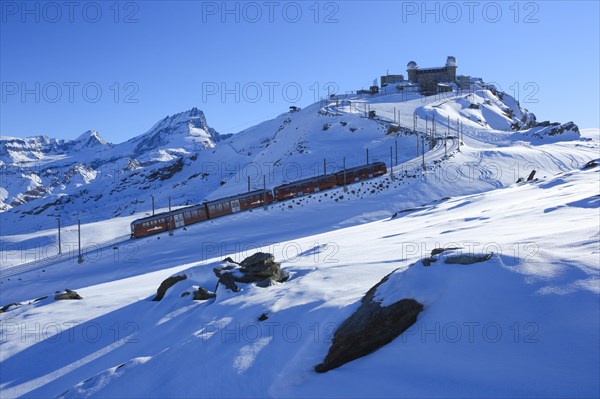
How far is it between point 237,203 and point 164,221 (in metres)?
8.27

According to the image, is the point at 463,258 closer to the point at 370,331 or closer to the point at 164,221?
the point at 370,331

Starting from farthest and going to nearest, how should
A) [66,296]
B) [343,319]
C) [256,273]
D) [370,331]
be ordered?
[66,296] < [256,273] < [343,319] < [370,331]

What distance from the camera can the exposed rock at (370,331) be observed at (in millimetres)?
7215

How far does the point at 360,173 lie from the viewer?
185 feet

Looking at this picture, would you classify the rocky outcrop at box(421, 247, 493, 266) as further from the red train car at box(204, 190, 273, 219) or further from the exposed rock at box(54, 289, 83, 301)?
the red train car at box(204, 190, 273, 219)

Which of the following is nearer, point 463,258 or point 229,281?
point 463,258

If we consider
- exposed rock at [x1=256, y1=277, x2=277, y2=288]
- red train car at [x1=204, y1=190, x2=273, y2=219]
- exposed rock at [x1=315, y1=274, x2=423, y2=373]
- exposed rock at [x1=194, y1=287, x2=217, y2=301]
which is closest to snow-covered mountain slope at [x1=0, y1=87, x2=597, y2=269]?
red train car at [x1=204, y1=190, x2=273, y2=219]

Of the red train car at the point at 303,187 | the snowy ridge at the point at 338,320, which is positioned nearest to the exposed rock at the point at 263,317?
the snowy ridge at the point at 338,320

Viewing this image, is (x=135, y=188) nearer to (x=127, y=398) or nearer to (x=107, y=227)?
(x=107, y=227)

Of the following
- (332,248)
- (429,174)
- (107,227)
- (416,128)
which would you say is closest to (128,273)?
(332,248)

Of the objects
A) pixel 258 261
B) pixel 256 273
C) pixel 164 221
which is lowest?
pixel 256 273

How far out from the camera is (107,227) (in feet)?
200

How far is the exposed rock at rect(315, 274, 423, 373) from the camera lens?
7215mm

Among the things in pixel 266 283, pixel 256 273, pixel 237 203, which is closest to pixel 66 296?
pixel 256 273
